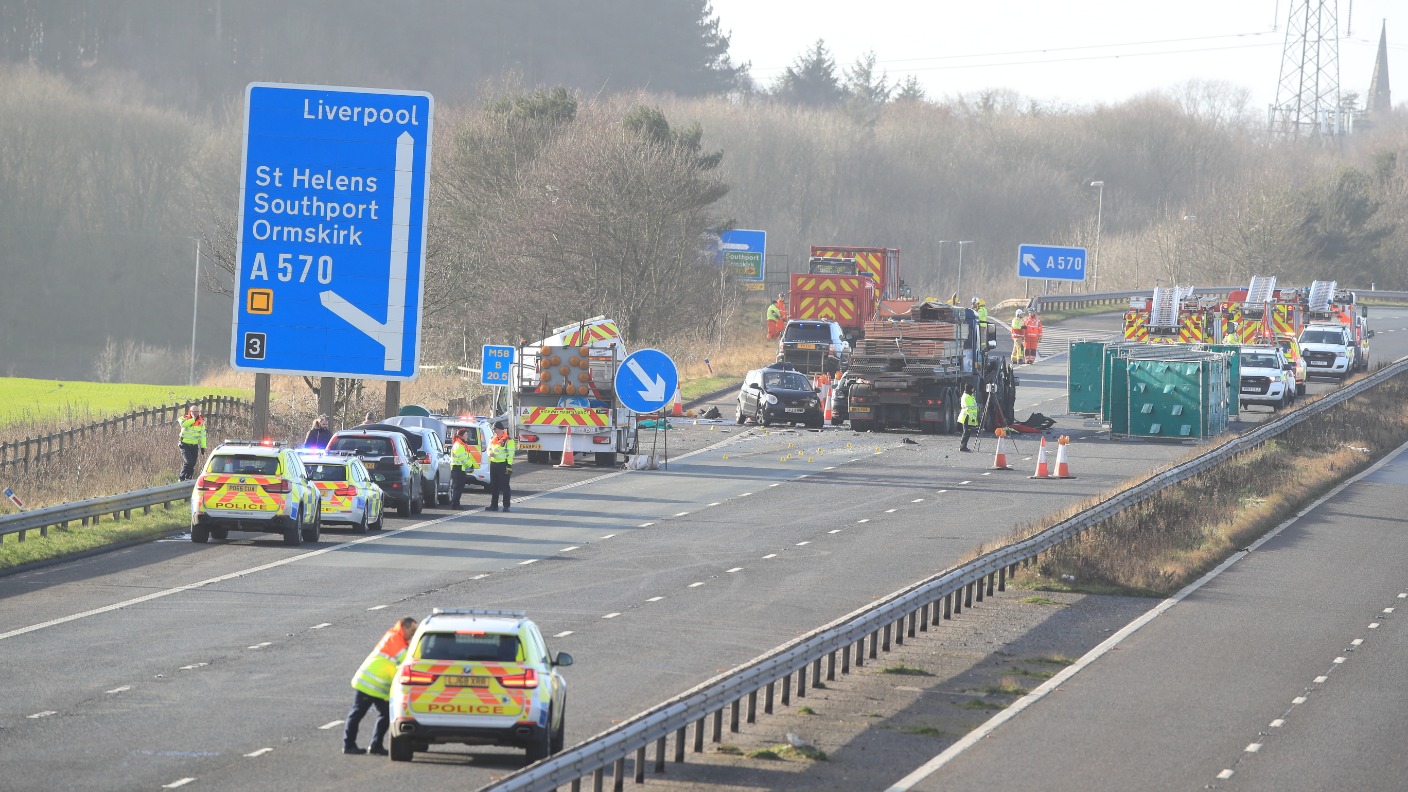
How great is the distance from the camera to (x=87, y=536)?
26.0 m

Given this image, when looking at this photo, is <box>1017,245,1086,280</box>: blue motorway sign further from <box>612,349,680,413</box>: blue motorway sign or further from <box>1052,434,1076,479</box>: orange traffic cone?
<box>612,349,680,413</box>: blue motorway sign

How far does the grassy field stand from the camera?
2026 inches

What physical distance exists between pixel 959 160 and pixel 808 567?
12508cm

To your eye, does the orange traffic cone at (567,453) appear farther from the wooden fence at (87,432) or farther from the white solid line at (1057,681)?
the white solid line at (1057,681)

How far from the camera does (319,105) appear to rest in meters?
26.7

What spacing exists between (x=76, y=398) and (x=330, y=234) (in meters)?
38.4

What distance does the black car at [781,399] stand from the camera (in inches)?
1789

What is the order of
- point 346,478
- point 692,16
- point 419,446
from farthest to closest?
point 692,16 → point 419,446 → point 346,478

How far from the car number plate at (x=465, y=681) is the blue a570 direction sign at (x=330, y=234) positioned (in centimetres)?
1487

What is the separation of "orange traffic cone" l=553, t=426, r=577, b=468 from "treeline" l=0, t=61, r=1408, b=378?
50.1 feet

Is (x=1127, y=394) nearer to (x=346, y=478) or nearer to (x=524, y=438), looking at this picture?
(x=524, y=438)

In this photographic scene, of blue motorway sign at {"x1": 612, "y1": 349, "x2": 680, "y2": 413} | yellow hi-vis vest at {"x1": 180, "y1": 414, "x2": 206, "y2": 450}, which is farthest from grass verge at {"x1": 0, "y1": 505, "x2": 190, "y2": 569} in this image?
blue motorway sign at {"x1": 612, "y1": 349, "x2": 680, "y2": 413}

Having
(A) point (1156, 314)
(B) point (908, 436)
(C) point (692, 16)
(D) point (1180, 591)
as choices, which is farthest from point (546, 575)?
(C) point (692, 16)

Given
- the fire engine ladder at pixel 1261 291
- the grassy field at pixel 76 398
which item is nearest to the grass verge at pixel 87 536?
the grassy field at pixel 76 398
